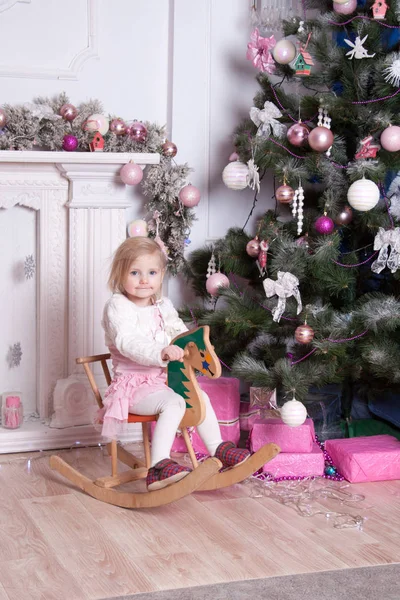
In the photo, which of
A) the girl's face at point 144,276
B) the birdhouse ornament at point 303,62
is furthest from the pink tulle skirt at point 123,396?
the birdhouse ornament at point 303,62

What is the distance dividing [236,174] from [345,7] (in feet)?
2.55

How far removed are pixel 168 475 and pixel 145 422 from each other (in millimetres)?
352

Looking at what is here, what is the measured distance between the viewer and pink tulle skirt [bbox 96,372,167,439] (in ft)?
9.61

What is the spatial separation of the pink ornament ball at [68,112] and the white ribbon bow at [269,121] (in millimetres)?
750

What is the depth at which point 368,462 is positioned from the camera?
3154 millimetres

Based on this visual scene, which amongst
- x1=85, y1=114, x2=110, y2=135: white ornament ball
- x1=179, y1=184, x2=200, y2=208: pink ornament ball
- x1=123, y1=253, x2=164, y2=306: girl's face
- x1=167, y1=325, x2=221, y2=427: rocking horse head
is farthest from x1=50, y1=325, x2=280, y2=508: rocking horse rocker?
x1=85, y1=114, x2=110, y2=135: white ornament ball

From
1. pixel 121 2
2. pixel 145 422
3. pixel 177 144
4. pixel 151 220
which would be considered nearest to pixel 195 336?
pixel 145 422

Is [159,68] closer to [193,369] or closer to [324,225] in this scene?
[324,225]

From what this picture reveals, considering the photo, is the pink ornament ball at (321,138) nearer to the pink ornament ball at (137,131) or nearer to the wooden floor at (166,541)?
the pink ornament ball at (137,131)

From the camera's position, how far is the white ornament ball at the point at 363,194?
3.09 meters

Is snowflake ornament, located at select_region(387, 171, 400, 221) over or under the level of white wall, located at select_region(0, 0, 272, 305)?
under

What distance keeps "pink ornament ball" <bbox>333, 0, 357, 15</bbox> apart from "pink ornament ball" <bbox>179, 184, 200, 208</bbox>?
92 centimetres

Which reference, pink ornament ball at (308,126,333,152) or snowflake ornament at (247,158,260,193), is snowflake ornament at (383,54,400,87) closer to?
pink ornament ball at (308,126,333,152)

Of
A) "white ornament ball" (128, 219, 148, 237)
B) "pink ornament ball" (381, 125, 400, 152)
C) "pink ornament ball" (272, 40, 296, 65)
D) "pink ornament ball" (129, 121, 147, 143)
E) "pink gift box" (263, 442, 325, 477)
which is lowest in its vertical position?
"pink gift box" (263, 442, 325, 477)
